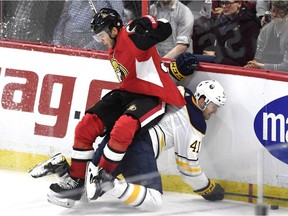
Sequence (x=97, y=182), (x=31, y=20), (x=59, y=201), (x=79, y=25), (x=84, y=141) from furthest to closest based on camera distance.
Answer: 1. (x=31, y=20)
2. (x=79, y=25)
3. (x=84, y=141)
4. (x=59, y=201)
5. (x=97, y=182)

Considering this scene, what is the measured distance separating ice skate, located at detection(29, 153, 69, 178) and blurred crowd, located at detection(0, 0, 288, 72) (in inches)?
35.4

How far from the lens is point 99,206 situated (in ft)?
19.2

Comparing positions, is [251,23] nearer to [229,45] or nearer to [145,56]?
[229,45]

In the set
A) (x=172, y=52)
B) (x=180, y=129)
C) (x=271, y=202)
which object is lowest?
(x=271, y=202)

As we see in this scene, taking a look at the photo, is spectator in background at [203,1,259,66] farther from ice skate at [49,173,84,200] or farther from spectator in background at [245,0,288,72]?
ice skate at [49,173,84,200]

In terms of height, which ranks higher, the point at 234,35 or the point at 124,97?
the point at 234,35

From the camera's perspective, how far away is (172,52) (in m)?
6.31

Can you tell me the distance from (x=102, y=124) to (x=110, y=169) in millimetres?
272

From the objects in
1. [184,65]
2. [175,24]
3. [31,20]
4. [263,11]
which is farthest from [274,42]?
[31,20]

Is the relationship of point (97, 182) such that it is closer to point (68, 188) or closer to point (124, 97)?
point (68, 188)

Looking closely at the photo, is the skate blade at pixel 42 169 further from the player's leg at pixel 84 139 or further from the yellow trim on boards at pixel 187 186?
the yellow trim on boards at pixel 187 186

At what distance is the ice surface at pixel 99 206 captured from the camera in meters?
5.72

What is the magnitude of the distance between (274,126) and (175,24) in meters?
0.93

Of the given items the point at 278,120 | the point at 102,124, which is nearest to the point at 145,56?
the point at 102,124
